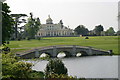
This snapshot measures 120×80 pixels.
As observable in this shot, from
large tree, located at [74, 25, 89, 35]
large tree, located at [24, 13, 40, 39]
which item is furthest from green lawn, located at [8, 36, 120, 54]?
large tree, located at [74, 25, 89, 35]

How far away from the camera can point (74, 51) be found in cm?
3556

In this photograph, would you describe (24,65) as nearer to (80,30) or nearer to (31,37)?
(31,37)

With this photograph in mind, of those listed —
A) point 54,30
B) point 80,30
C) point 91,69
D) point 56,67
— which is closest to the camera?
point 56,67

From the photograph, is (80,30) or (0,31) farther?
(80,30)

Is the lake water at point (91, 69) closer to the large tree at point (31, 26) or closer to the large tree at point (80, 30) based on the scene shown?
the large tree at point (31, 26)

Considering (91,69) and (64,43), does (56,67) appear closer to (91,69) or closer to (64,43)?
(91,69)

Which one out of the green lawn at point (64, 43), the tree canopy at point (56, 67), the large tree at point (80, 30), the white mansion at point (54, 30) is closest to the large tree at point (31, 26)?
the green lawn at point (64, 43)

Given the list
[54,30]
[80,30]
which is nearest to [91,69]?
[80,30]

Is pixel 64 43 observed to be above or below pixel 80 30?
below

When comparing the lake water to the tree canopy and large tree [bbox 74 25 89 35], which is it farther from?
large tree [bbox 74 25 89 35]

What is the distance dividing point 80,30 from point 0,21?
71340 millimetres

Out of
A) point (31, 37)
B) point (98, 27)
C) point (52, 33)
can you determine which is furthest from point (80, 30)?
point (31, 37)

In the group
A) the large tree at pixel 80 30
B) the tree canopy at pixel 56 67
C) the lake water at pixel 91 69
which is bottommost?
the lake water at pixel 91 69

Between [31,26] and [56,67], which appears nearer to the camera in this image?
[56,67]
